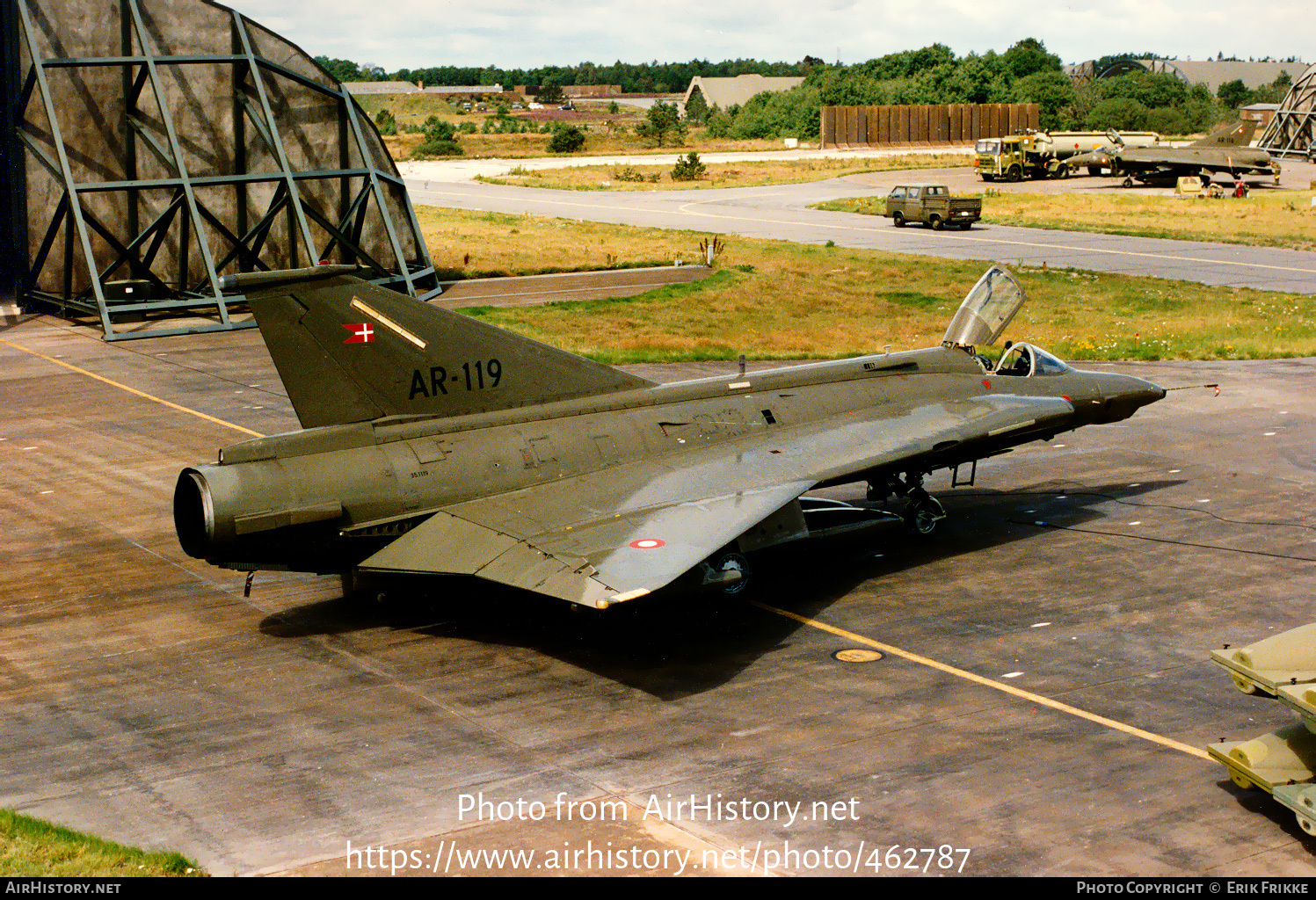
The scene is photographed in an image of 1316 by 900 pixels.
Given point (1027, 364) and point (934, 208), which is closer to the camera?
point (1027, 364)

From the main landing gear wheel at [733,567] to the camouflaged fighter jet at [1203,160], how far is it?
2959 inches

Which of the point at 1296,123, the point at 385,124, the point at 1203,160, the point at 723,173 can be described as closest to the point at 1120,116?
the point at 1296,123

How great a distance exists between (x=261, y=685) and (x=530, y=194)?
3006 inches

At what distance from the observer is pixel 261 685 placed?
46.8ft

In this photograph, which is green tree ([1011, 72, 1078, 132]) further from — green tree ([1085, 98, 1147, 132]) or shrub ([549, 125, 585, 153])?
shrub ([549, 125, 585, 153])

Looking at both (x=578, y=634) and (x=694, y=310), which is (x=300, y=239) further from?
(x=578, y=634)

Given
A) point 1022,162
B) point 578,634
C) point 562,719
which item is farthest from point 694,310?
point 1022,162

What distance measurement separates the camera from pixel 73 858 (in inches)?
404

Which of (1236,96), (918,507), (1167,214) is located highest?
(1236,96)

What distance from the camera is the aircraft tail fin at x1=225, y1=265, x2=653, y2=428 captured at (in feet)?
51.9

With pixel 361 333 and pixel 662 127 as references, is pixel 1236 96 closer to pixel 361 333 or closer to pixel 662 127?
pixel 662 127

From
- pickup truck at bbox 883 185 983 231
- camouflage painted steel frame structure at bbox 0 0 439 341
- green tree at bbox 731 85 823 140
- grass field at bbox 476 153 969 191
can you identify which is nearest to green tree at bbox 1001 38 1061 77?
green tree at bbox 731 85 823 140

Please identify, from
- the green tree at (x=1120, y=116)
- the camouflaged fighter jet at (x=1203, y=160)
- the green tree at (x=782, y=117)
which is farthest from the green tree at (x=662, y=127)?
the camouflaged fighter jet at (x=1203, y=160)

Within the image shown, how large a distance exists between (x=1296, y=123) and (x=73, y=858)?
115364 mm
